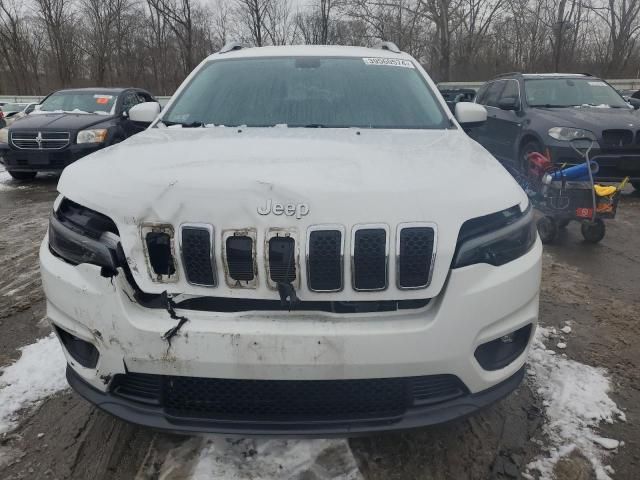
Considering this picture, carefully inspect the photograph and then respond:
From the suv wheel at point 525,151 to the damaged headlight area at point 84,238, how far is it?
632 centimetres

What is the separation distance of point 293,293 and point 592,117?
6.87m

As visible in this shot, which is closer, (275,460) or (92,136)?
(275,460)

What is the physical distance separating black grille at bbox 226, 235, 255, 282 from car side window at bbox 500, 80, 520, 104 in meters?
7.25

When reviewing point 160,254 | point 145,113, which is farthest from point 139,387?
point 145,113

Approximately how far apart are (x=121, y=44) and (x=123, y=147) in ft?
139

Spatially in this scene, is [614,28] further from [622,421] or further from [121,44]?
[622,421]

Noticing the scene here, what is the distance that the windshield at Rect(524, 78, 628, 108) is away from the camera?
7.70m

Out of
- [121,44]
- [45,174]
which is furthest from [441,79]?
[45,174]

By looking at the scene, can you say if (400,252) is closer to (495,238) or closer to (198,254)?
(495,238)

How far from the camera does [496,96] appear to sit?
349 inches

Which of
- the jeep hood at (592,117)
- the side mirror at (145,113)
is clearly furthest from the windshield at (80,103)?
the jeep hood at (592,117)

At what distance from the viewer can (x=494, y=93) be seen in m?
9.05

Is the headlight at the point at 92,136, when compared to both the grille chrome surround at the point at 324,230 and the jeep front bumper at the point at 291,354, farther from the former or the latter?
the grille chrome surround at the point at 324,230

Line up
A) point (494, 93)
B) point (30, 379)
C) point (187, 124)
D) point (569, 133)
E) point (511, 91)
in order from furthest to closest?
point (494, 93) < point (511, 91) < point (569, 133) < point (187, 124) < point (30, 379)
